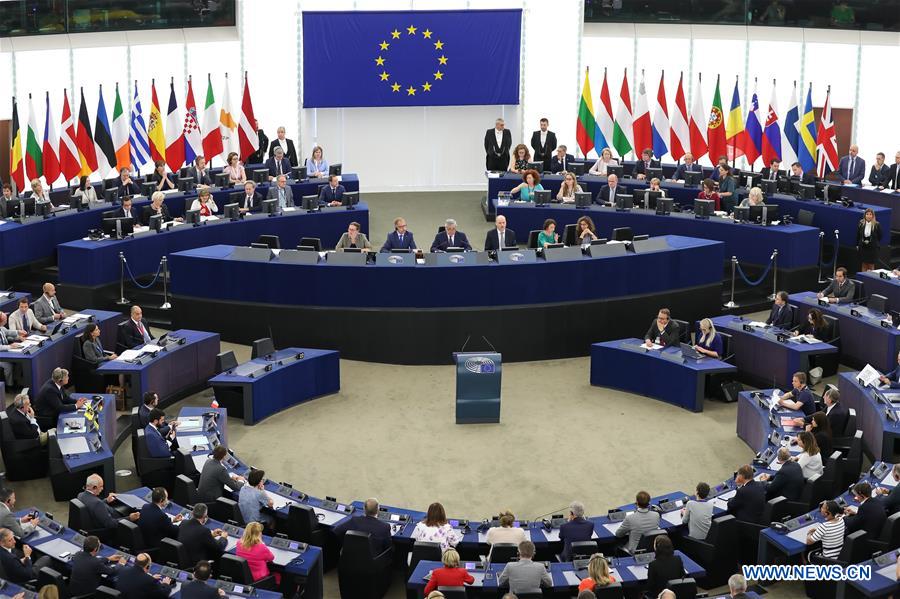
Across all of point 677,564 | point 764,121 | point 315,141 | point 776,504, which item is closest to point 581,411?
point 776,504

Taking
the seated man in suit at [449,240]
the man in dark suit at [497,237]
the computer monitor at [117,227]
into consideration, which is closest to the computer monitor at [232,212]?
the computer monitor at [117,227]

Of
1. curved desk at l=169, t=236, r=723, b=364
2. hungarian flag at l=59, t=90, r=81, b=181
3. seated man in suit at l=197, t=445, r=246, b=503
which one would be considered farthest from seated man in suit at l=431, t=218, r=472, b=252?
hungarian flag at l=59, t=90, r=81, b=181

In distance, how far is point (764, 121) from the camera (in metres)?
29.0

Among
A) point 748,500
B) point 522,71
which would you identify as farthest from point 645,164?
point 748,500

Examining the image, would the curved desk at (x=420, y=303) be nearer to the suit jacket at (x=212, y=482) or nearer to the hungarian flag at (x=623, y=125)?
the suit jacket at (x=212, y=482)

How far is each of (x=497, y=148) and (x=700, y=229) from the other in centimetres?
671

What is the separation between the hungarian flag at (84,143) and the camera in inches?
1050

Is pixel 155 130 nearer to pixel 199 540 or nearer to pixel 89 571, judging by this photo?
pixel 199 540

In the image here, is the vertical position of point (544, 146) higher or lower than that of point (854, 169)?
higher

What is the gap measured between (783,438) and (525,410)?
14.8 ft

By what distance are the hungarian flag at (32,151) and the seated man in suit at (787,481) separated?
18.2 metres

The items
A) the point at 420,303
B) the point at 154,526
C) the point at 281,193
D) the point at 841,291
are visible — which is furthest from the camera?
the point at 281,193

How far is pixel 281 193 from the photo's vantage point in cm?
2570

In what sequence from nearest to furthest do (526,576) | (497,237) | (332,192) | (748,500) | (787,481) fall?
(526,576) < (748,500) < (787,481) < (497,237) < (332,192)
